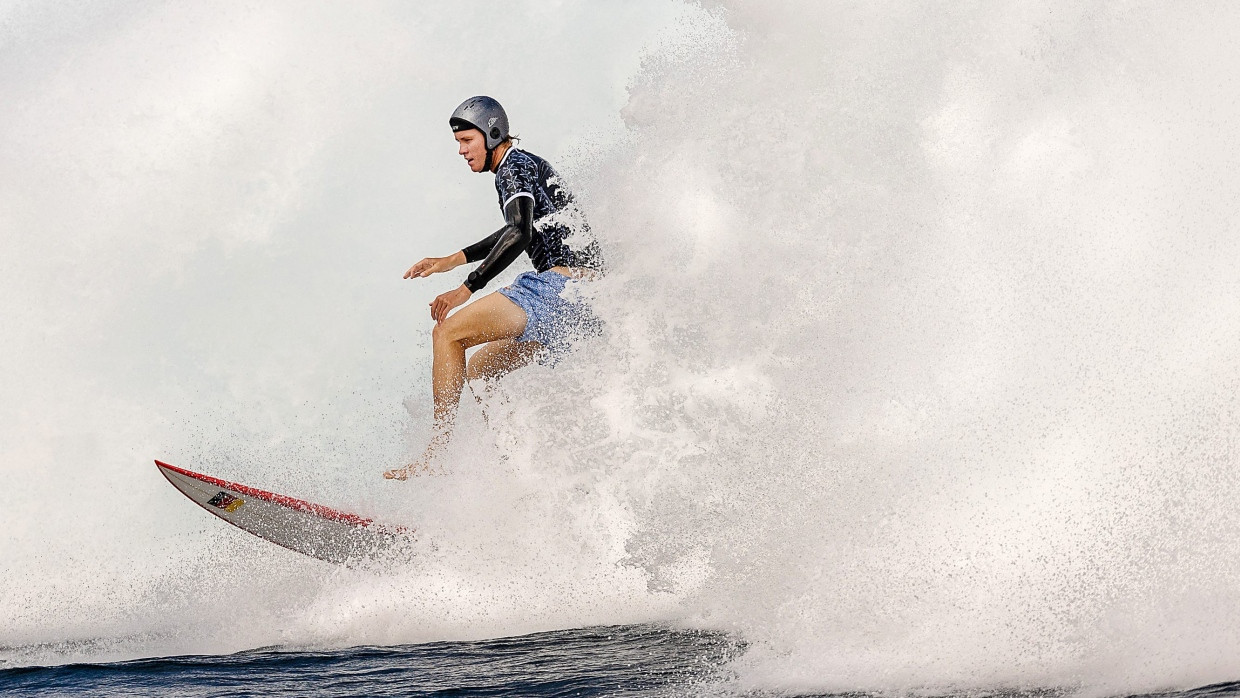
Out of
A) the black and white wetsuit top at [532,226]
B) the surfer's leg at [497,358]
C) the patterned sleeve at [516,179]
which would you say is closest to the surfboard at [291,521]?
the surfer's leg at [497,358]

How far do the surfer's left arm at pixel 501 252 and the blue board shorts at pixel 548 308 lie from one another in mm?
347

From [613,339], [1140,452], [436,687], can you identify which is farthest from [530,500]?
[1140,452]

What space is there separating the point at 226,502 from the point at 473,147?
3467mm

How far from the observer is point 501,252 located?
729cm

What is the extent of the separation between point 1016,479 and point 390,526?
4.51m

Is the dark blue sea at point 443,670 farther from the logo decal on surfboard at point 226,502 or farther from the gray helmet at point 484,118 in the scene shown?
the gray helmet at point 484,118

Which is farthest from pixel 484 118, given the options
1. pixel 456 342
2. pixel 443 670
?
pixel 443 670

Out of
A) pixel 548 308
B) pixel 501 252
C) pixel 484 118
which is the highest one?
pixel 484 118

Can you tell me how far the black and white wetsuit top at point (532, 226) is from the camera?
731 cm

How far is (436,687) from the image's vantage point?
219 inches

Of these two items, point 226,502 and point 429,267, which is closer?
point 429,267

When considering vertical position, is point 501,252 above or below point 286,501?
above

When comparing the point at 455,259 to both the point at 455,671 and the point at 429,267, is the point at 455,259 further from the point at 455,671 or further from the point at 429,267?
the point at 455,671

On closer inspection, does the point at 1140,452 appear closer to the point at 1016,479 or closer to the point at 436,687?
the point at 1016,479
